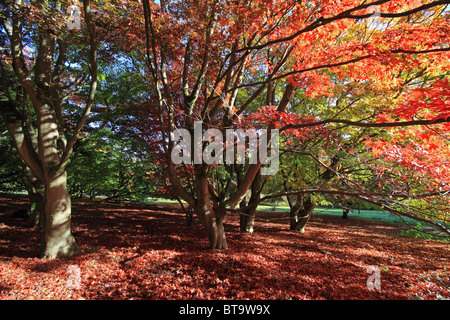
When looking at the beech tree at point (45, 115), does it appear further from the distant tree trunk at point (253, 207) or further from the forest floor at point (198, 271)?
the distant tree trunk at point (253, 207)

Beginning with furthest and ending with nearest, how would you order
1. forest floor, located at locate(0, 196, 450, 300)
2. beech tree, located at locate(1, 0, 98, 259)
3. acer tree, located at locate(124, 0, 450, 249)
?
beech tree, located at locate(1, 0, 98, 259)
acer tree, located at locate(124, 0, 450, 249)
forest floor, located at locate(0, 196, 450, 300)

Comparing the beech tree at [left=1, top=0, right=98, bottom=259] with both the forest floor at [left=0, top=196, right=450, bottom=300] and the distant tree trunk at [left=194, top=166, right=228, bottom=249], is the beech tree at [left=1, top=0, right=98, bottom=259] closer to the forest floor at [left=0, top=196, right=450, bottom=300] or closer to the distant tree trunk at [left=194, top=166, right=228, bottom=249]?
the forest floor at [left=0, top=196, right=450, bottom=300]

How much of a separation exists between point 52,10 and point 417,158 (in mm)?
7970

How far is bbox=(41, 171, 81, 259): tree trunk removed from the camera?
12.1 ft

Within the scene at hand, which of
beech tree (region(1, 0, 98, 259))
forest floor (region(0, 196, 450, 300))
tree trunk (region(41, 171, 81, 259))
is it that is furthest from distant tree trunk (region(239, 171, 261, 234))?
tree trunk (region(41, 171, 81, 259))

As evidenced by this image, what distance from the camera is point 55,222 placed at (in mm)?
3709

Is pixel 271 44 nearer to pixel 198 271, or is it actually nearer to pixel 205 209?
pixel 205 209

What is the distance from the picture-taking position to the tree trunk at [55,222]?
3.69 m

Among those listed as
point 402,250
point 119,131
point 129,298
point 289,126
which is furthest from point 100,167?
point 402,250

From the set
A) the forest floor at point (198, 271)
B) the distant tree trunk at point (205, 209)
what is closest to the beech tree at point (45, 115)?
the forest floor at point (198, 271)

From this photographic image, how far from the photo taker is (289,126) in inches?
140

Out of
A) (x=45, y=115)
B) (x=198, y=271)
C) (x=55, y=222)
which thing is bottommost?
(x=198, y=271)

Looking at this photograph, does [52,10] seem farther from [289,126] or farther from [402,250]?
[402,250]

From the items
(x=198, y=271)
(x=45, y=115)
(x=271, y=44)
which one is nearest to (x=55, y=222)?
(x=45, y=115)
